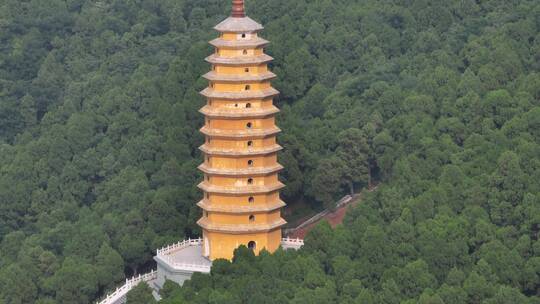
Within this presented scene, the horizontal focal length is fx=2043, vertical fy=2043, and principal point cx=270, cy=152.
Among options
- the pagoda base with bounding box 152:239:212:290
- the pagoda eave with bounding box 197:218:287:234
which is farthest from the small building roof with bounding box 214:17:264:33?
the pagoda base with bounding box 152:239:212:290

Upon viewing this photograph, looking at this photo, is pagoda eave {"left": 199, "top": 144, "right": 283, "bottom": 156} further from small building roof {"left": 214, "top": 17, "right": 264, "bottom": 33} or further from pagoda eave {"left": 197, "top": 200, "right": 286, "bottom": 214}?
small building roof {"left": 214, "top": 17, "right": 264, "bottom": 33}

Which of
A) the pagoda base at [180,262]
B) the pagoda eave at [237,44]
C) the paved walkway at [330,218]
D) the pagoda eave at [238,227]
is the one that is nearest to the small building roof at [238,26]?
the pagoda eave at [237,44]

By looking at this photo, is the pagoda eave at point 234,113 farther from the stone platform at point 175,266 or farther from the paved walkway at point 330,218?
the paved walkway at point 330,218

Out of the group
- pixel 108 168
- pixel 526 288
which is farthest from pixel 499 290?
pixel 108 168

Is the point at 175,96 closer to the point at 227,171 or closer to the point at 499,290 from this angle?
the point at 227,171

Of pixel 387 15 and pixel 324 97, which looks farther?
pixel 387 15

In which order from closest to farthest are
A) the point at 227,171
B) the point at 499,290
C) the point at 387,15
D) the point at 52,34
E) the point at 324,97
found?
the point at 499,290 → the point at 227,171 → the point at 324,97 → the point at 387,15 → the point at 52,34

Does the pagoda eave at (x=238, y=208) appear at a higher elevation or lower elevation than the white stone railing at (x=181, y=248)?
higher
